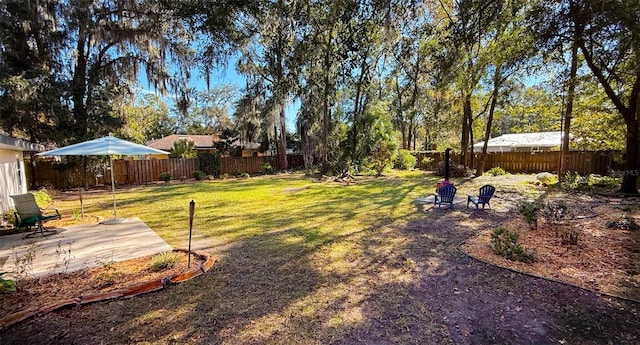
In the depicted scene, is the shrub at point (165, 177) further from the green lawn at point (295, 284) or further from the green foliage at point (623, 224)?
the green foliage at point (623, 224)

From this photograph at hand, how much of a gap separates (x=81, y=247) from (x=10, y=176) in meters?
4.69

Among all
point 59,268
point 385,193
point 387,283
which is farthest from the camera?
point 385,193

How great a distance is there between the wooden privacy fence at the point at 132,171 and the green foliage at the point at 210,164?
299 millimetres

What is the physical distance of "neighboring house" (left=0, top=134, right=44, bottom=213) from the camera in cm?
654

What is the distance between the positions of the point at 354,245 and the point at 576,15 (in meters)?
6.25

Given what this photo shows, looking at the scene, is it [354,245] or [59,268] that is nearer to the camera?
[59,268]

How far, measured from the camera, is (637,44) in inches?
220

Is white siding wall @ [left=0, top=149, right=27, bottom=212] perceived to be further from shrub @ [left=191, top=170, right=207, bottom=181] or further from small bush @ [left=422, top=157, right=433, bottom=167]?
small bush @ [left=422, top=157, right=433, bottom=167]

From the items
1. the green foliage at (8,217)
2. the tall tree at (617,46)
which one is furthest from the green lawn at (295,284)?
the tall tree at (617,46)

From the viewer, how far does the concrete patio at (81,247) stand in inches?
159

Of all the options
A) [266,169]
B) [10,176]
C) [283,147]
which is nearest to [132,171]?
[266,169]

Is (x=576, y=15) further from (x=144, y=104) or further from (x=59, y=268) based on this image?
(x=144, y=104)

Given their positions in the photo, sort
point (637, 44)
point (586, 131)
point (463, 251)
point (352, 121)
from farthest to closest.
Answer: point (352, 121) < point (586, 131) < point (637, 44) < point (463, 251)

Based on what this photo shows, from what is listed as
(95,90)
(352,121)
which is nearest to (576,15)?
(352,121)
